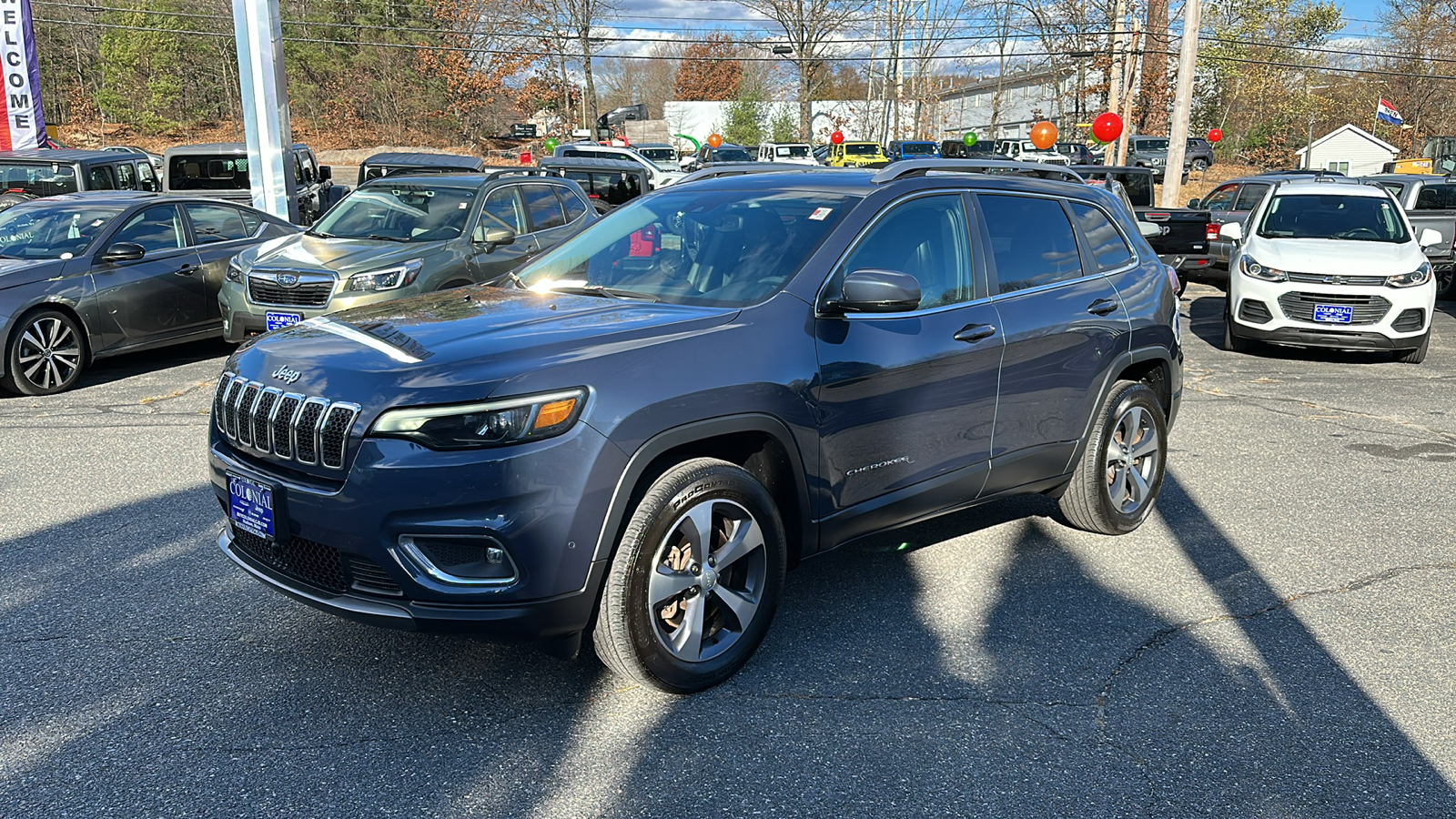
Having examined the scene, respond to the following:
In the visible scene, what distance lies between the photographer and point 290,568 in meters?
3.50

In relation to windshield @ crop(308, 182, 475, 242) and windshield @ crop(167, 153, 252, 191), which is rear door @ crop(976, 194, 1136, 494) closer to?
windshield @ crop(308, 182, 475, 242)

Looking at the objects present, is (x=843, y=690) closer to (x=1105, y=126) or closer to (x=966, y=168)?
(x=966, y=168)

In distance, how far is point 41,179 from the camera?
14180mm

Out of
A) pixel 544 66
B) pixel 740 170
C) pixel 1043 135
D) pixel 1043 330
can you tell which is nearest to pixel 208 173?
pixel 740 170

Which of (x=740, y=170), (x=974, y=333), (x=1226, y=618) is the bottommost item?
(x=1226, y=618)

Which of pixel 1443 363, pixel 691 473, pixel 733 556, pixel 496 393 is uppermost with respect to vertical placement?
pixel 496 393

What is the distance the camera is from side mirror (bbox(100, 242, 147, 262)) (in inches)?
369

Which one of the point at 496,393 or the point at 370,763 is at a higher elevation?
the point at 496,393

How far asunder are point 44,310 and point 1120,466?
8.45 m

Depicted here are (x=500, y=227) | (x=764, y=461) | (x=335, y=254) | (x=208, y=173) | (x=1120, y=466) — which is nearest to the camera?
(x=764, y=461)

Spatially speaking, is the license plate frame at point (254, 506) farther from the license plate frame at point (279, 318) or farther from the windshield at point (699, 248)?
the license plate frame at point (279, 318)

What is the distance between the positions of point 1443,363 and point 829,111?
2171 inches

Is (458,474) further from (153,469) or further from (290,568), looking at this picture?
(153,469)

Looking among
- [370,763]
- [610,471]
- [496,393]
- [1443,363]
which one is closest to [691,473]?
[610,471]
